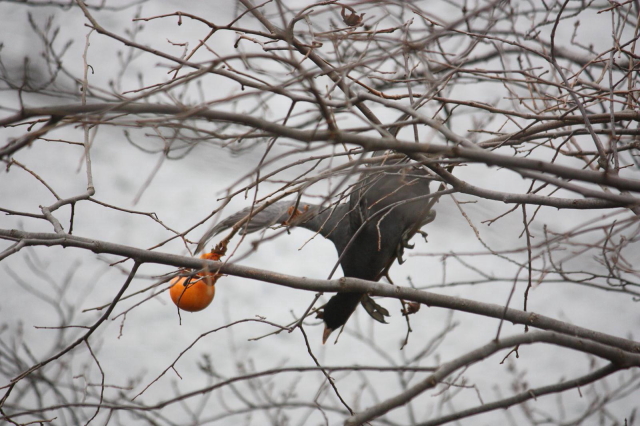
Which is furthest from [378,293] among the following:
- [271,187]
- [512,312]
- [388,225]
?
[271,187]

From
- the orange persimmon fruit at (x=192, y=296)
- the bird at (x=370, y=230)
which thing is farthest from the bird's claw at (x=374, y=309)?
the orange persimmon fruit at (x=192, y=296)

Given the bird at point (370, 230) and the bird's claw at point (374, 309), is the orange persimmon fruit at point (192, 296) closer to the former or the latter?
the bird at point (370, 230)

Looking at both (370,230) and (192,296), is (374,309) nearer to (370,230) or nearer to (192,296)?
(370,230)

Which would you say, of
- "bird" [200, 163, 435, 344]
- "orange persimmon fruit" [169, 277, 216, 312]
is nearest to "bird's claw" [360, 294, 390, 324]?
"bird" [200, 163, 435, 344]

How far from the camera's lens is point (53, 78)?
2260 millimetres

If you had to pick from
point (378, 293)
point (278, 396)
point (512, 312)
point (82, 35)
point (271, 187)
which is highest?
point (82, 35)

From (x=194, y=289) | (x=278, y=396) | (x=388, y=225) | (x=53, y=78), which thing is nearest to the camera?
(x=194, y=289)

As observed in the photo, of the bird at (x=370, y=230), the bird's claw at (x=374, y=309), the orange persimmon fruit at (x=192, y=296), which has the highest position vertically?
the bird at (x=370, y=230)

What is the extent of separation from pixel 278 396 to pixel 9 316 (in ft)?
4.86

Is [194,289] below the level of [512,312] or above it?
above

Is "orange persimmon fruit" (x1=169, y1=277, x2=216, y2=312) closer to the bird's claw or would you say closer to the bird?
the bird

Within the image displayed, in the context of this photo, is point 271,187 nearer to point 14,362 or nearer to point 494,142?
point 14,362

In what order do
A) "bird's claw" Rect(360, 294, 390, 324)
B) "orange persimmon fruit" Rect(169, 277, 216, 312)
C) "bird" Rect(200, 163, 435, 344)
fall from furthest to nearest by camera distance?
"bird's claw" Rect(360, 294, 390, 324) → "bird" Rect(200, 163, 435, 344) → "orange persimmon fruit" Rect(169, 277, 216, 312)

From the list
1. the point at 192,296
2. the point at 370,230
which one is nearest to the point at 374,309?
the point at 370,230
